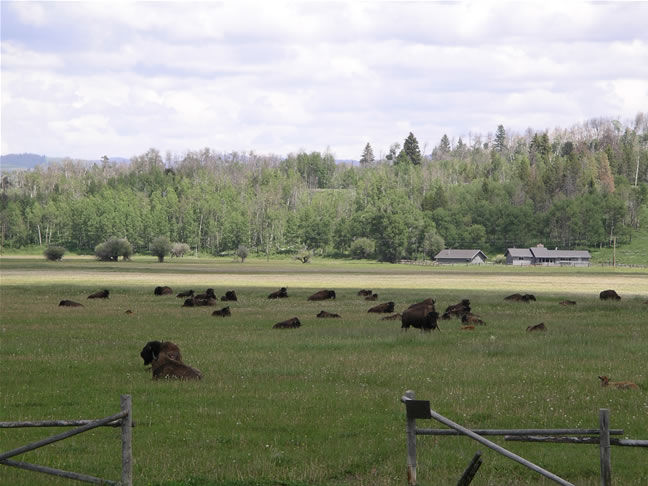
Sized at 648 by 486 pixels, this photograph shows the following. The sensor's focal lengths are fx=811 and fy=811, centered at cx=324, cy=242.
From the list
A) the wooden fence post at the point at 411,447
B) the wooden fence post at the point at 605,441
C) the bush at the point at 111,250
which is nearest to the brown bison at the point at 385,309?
the wooden fence post at the point at 411,447

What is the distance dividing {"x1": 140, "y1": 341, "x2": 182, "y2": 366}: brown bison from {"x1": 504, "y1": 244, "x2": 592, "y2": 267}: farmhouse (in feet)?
570

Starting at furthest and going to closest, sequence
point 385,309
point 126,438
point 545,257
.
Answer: point 545,257 → point 385,309 → point 126,438

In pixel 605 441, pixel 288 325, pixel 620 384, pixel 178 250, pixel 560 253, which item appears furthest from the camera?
pixel 560 253

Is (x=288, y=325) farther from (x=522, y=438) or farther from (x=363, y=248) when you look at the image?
(x=363, y=248)

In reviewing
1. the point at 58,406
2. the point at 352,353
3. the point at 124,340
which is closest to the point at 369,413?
the point at 58,406

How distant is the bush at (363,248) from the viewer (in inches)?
7508

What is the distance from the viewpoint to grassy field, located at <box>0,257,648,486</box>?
41.4 ft

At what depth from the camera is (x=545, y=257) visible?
189875 millimetres

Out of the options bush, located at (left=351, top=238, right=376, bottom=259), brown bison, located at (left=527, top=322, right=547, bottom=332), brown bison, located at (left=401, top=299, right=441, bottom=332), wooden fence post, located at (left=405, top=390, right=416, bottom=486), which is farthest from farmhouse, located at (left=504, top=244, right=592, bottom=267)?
wooden fence post, located at (left=405, top=390, right=416, bottom=486)

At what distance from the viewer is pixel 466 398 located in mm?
17625

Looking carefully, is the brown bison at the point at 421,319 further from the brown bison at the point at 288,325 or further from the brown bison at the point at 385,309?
the brown bison at the point at 385,309

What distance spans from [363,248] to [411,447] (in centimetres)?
18036

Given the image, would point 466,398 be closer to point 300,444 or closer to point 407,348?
point 300,444

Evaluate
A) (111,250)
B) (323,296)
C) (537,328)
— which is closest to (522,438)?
(537,328)
